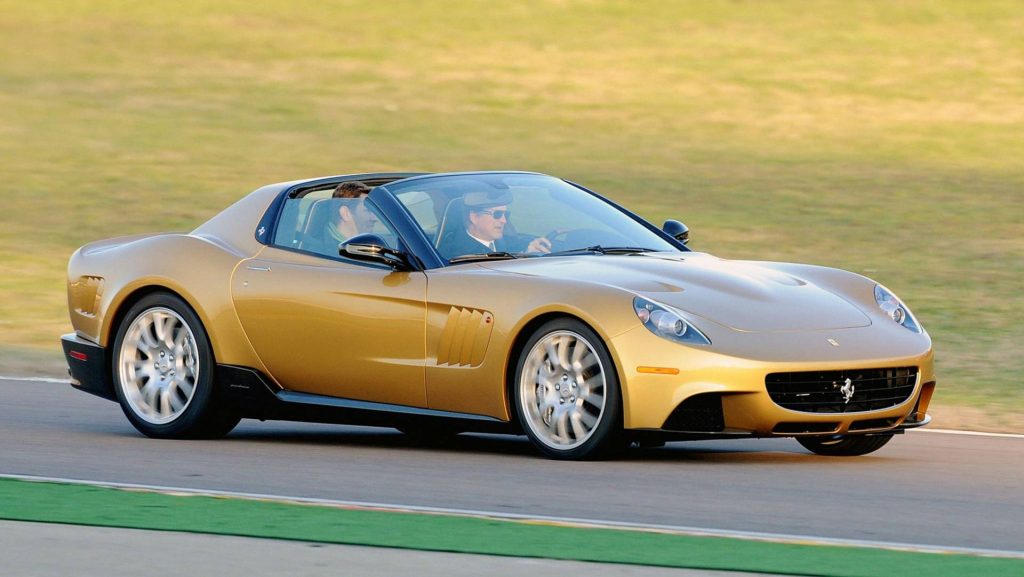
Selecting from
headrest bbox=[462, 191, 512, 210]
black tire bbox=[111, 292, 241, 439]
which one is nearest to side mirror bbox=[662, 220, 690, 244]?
headrest bbox=[462, 191, 512, 210]

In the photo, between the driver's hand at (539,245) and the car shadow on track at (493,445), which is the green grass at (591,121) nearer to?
the car shadow on track at (493,445)

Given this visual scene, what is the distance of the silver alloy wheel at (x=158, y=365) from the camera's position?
31.3 feet

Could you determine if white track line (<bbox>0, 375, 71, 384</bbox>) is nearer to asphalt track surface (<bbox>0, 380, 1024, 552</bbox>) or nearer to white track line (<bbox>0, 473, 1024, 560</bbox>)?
asphalt track surface (<bbox>0, 380, 1024, 552</bbox>)

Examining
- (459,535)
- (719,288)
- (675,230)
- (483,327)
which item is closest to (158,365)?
(483,327)

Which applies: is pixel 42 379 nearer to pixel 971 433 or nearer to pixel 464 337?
pixel 464 337

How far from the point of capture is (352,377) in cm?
901

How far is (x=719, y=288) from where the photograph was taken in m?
8.45

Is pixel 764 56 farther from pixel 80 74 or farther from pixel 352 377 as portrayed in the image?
pixel 352 377

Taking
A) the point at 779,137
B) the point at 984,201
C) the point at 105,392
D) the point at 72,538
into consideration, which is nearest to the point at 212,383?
the point at 105,392

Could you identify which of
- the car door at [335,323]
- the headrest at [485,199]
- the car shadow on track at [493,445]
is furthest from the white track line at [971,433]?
the car door at [335,323]

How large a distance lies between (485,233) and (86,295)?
2335 millimetres

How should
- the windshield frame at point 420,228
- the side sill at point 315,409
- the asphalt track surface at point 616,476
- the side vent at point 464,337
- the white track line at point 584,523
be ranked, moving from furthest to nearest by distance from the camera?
the windshield frame at point 420,228
the side sill at point 315,409
the side vent at point 464,337
the asphalt track surface at point 616,476
the white track line at point 584,523

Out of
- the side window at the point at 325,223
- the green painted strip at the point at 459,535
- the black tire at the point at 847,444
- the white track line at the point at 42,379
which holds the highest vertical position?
the side window at the point at 325,223

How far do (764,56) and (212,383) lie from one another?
23.8 metres
